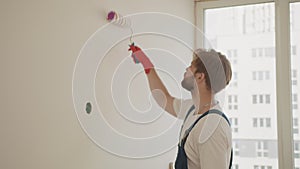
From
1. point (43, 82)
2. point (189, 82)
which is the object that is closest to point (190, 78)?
point (189, 82)

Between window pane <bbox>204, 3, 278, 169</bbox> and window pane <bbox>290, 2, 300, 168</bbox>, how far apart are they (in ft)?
0.41

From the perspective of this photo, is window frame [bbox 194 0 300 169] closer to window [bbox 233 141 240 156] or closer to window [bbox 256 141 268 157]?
window [bbox 256 141 268 157]

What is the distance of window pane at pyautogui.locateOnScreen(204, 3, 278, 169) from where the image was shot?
2.59 meters

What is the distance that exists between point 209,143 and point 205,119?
11 centimetres

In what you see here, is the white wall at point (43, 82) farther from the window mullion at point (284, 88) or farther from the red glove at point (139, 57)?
the window mullion at point (284, 88)

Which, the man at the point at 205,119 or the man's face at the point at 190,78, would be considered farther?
the man's face at the point at 190,78

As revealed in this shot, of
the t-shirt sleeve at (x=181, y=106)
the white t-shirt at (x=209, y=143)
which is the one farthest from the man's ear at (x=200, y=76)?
the t-shirt sleeve at (x=181, y=106)

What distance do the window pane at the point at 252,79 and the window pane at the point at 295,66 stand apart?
0.13 metres

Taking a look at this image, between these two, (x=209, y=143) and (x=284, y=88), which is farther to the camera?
(x=284, y=88)

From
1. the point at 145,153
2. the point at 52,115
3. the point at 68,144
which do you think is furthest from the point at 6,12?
the point at 145,153

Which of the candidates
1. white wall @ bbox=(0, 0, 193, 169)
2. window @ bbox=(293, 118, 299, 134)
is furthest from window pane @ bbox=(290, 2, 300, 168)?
white wall @ bbox=(0, 0, 193, 169)

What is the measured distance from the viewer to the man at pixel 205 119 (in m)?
1.29

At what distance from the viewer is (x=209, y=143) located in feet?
4.23

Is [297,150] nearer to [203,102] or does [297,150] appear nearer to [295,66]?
[295,66]
